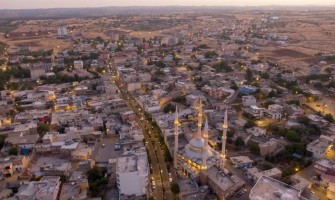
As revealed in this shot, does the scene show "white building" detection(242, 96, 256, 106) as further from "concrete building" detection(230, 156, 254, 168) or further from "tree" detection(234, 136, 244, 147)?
"concrete building" detection(230, 156, 254, 168)

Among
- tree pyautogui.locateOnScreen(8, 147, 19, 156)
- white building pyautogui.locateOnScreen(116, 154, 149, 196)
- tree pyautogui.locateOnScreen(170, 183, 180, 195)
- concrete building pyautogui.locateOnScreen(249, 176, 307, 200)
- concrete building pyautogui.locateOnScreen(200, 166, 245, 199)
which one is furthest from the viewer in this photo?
tree pyautogui.locateOnScreen(8, 147, 19, 156)

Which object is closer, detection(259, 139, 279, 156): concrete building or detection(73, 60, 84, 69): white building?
detection(259, 139, 279, 156): concrete building

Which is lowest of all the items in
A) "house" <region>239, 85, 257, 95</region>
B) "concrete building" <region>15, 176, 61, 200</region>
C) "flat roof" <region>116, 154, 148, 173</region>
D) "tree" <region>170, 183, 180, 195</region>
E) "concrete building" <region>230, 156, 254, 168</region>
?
"tree" <region>170, 183, 180, 195</region>

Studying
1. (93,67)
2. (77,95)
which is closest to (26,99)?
(77,95)

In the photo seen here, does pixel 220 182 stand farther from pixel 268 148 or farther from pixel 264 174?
pixel 268 148

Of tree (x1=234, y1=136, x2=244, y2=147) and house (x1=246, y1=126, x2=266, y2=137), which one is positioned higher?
house (x1=246, y1=126, x2=266, y2=137)

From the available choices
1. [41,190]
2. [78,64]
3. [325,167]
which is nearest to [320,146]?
[325,167]

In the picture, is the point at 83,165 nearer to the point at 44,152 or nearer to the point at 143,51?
the point at 44,152

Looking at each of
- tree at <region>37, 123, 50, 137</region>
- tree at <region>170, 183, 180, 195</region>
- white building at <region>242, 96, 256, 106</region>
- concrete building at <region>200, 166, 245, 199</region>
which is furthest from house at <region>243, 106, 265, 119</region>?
tree at <region>37, 123, 50, 137</region>

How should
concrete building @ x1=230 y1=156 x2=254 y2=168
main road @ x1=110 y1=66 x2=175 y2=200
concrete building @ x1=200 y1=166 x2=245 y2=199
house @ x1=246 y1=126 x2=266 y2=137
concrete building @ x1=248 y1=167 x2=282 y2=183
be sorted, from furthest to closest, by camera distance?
house @ x1=246 y1=126 x2=266 y2=137 → concrete building @ x1=230 y1=156 x2=254 y2=168 → concrete building @ x1=248 y1=167 x2=282 y2=183 → main road @ x1=110 y1=66 x2=175 y2=200 → concrete building @ x1=200 y1=166 x2=245 y2=199
